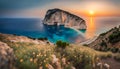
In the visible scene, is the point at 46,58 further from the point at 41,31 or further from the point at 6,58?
the point at 41,31

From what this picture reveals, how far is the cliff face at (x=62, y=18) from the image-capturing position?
47.8 meters

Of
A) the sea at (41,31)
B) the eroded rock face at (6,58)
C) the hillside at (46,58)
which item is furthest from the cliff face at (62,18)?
the eroded rock face at (6,58)

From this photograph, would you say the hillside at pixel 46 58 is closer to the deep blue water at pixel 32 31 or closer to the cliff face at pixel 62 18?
the deep blue water at pixel 32 31

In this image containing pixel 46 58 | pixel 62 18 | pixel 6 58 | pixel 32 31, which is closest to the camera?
pixel 6 58

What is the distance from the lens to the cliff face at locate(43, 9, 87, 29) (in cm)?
4783

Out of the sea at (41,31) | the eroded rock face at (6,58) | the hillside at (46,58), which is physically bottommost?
the sea at (41,31)

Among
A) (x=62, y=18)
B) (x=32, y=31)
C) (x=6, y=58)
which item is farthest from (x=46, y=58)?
(x=62, y=18)

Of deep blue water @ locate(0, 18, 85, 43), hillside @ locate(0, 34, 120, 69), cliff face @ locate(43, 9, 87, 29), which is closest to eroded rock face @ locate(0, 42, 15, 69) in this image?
hillside @ locate(0, 34, 120, 69)

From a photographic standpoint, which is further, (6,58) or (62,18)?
(62,18)

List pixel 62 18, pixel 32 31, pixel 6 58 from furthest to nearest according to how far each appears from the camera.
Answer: pixel 62 18 < pixel 32 31 < pixel 6 58

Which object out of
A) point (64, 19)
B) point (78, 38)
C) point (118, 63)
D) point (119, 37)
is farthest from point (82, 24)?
point (118, 63)

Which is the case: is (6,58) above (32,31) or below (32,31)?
above

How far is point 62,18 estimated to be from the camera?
51.5m

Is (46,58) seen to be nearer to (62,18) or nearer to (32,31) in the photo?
(32,31)
